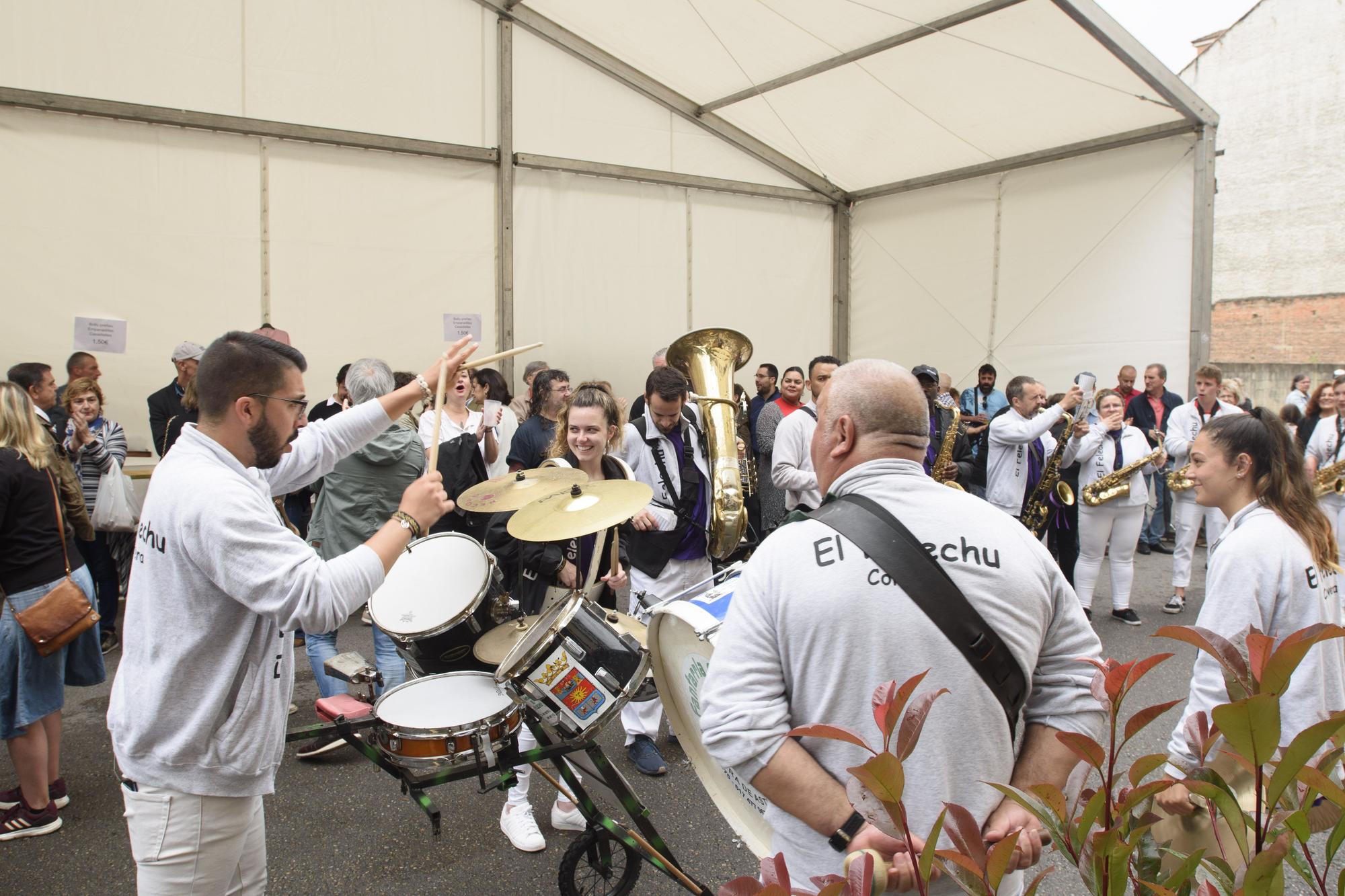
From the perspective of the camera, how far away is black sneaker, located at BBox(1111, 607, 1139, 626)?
20.6ft

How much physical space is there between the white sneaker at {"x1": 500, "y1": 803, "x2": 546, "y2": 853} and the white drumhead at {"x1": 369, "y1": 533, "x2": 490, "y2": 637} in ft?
→ 3.32

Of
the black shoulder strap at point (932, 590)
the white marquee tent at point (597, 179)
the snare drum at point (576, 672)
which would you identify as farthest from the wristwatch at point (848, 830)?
the white marquee tent at point (597, 179)

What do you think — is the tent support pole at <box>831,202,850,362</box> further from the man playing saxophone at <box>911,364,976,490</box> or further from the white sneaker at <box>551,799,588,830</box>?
the white sneaker at <box>551,799,588,830</box>

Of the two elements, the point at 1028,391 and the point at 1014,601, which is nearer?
the point at 1014,601

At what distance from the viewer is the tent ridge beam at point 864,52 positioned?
24.6 feet

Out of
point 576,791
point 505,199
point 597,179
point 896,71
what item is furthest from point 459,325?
point 576,791

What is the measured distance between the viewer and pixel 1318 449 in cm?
668

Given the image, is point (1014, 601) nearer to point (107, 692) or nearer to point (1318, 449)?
point (107, 692)

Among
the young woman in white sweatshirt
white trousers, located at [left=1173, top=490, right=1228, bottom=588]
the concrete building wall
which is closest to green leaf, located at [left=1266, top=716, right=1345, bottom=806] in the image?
the young woman in white sweatshirt

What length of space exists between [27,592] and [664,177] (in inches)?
323

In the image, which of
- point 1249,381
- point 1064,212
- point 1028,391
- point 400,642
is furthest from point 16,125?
point 1249,381

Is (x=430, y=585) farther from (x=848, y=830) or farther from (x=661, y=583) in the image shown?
(x=848, y=830)

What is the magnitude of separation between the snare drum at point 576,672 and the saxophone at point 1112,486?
4.94 meters

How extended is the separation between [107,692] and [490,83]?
272 inches
